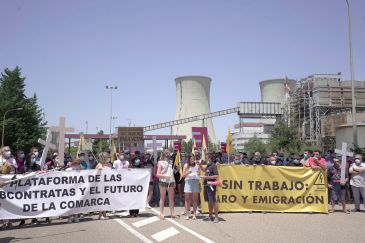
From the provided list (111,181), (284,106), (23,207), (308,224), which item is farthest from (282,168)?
(284,106)

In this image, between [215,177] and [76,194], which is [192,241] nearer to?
[215,177]

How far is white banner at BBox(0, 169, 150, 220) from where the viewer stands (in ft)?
28.8

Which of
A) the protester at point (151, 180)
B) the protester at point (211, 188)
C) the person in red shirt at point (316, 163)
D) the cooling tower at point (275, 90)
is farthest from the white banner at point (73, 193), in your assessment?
the cooling tower at point (275, 90)

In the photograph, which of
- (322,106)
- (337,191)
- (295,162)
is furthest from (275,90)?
(337,191)

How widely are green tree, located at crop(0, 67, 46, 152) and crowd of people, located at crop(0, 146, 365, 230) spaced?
3307 cm

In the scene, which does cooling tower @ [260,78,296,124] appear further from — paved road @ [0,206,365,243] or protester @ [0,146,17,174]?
protester @ [0,146,17,174]

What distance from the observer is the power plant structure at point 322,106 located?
48875mm

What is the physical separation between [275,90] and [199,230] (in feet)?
163

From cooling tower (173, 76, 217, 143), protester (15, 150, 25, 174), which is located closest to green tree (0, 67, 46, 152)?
cooling tower (173, 76, 217, 143)

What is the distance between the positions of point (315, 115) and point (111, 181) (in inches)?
1821

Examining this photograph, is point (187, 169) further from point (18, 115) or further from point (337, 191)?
point (18, 115)

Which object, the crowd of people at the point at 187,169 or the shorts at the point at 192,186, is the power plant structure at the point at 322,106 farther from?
the shorts at the point at 192,186

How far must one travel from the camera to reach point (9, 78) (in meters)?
47.4

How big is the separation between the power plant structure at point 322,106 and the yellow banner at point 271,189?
1515 inches
